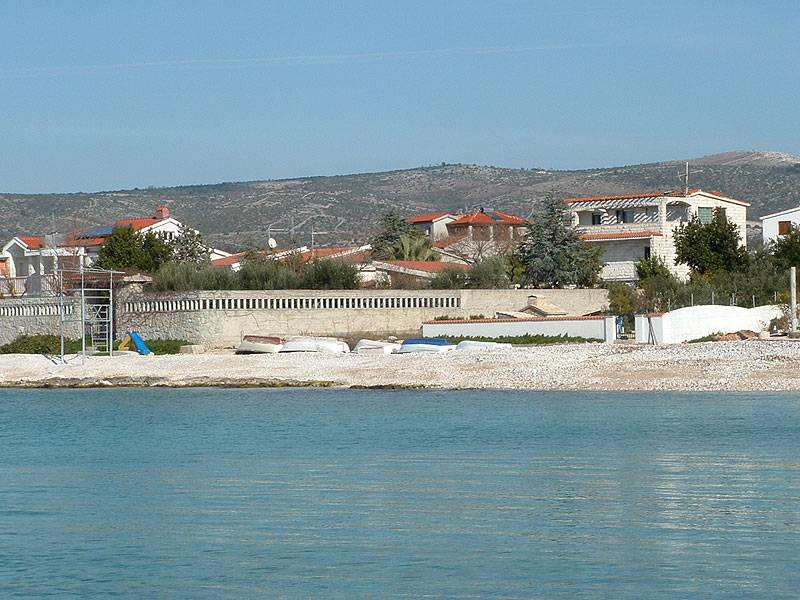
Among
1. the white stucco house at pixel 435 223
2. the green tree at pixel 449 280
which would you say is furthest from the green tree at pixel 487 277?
the white stucco house at pixel 435 223

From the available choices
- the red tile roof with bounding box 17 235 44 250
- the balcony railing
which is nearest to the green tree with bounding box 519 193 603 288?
the balcony railing

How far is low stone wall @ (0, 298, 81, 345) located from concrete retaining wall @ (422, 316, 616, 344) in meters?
16.7

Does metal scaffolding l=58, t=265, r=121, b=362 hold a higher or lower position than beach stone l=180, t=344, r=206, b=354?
higher

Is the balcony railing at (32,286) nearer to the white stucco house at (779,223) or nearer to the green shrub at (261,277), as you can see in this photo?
the green shrub at (261,277)

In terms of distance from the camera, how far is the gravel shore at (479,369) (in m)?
40.2

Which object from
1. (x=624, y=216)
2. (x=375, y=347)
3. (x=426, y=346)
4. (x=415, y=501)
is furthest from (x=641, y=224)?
(x=415, y=501)

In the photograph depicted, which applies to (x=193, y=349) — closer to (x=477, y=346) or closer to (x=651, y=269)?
(x=477, y=346)

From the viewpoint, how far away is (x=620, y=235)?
74312mm

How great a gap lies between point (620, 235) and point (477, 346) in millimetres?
28807

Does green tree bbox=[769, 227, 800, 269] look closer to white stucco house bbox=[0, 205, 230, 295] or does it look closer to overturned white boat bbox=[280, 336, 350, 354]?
overturned white boat bbox=[280, 336, 350, 354]

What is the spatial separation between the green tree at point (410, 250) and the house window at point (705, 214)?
15033 millimetres

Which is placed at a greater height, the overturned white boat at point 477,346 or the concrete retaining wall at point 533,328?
the concrete retaining wall at point 533,328

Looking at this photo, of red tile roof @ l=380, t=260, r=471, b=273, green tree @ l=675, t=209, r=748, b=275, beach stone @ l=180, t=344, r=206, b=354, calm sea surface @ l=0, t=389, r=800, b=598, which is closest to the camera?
calm sea surface @ l=0, t=389, r=800, b=598

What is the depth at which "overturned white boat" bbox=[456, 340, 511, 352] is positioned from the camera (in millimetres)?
46944
